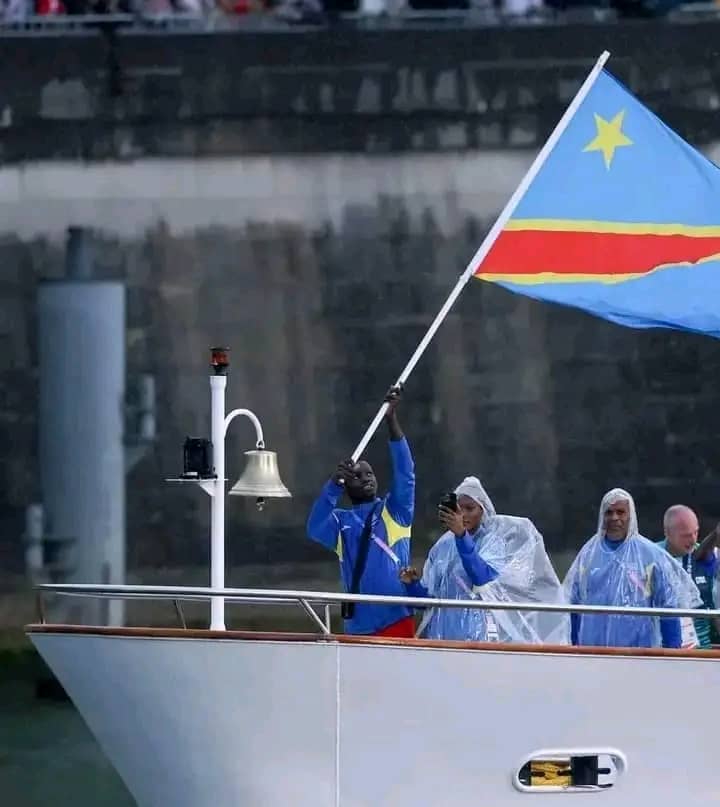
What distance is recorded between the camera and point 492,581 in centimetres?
901

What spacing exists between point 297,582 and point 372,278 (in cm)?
242

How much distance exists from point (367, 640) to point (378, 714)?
32 centimetres

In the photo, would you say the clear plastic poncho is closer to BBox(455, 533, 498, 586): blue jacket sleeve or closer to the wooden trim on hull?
BBox(455, 533, 498, 586): blue jacket sleeve

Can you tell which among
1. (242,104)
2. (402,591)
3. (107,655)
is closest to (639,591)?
(402,591)

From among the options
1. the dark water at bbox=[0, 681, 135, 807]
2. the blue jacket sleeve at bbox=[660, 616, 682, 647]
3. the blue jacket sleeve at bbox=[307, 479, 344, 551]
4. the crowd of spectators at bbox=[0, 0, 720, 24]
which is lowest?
the dark water at bbox=[0, 681, 135, 807]

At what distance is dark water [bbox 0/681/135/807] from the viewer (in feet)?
41.2

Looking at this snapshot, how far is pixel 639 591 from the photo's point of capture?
901 centimetres

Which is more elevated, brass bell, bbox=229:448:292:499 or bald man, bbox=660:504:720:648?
brass bell, bbox=229:448:292:499

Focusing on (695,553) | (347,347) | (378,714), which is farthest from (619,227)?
(347,347)

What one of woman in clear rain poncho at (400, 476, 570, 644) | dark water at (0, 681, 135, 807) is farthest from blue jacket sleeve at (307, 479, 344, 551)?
dark water at (0, 681, 135, 807)

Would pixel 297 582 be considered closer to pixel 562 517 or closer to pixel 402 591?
pixel 562 517

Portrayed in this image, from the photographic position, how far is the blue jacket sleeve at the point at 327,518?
29.9ft

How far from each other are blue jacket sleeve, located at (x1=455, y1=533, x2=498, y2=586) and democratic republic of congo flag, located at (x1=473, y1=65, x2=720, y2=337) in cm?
129

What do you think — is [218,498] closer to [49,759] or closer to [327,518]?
[327,518]
